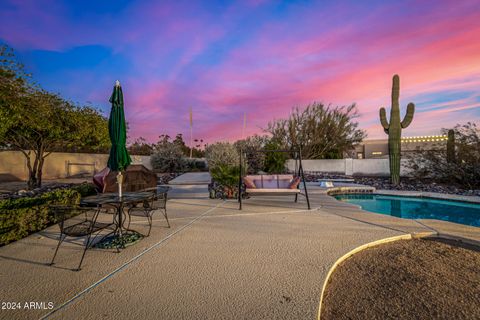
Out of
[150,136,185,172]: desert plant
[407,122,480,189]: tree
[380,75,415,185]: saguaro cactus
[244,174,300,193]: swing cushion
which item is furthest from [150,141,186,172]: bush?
[407,122,480,189]: tree

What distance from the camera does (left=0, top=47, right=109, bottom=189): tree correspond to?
19.0 feet

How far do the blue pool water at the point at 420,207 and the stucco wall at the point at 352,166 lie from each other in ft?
21.7

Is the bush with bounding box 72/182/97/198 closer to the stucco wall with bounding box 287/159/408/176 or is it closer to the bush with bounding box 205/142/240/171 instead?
the bush with bounding box 205/142/240/171

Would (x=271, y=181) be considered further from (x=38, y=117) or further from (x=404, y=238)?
(x=38, y=117)

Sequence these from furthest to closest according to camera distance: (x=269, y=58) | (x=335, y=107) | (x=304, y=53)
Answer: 1. (x=335, y=107)
2. (x=269, y=58)
3. (x=304, y=53)

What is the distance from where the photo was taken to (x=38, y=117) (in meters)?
6.56

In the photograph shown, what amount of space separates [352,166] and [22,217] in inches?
662

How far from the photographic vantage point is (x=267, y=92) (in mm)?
13547

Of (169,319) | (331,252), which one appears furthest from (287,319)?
A: (331,252)

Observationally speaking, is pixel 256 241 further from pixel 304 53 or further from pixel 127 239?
pixel 304 53

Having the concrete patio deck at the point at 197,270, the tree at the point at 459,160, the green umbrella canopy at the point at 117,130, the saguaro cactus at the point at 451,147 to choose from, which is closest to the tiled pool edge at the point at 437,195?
the tree at the point at 459,160

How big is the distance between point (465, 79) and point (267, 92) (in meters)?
8.27

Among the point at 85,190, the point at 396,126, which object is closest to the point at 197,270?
the point at 85,190

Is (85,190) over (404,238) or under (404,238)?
over
